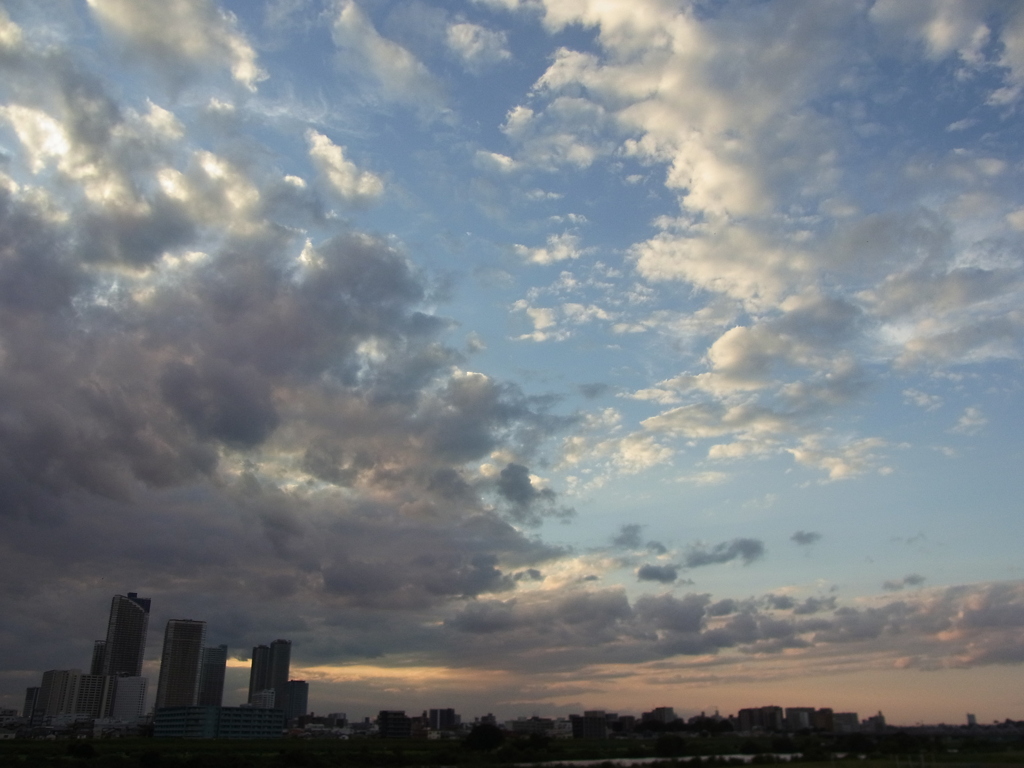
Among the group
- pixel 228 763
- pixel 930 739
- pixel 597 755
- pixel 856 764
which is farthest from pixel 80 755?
pixel 930 739

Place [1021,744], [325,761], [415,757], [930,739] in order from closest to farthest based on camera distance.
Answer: [1021,744]
[930,739]
[325,761]
[415,757]

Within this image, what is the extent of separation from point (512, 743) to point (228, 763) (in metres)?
75.1

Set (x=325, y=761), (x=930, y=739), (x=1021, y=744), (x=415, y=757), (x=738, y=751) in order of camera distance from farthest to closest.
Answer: (x=738, y=751) → (x=415, y=757) → (x=325, y=761) → (x=930, y=739) → (x=1021, y=744)

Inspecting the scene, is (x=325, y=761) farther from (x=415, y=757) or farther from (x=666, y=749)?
(x=666, y=749)

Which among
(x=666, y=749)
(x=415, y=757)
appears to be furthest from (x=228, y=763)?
(x=666, y=749)

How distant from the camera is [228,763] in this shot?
378ft

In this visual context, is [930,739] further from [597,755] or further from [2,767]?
[2,767]

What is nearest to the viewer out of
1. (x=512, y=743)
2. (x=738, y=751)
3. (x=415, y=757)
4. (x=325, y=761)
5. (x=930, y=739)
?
(x=930, y=739)

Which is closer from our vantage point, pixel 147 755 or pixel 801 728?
pixel 147 755

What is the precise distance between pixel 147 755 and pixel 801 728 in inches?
5033

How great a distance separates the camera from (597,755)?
166125 mm

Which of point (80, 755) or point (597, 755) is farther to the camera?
point (597, 755)

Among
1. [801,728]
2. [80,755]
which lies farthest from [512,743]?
[80,755]

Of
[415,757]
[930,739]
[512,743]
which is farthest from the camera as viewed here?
[512,743]
